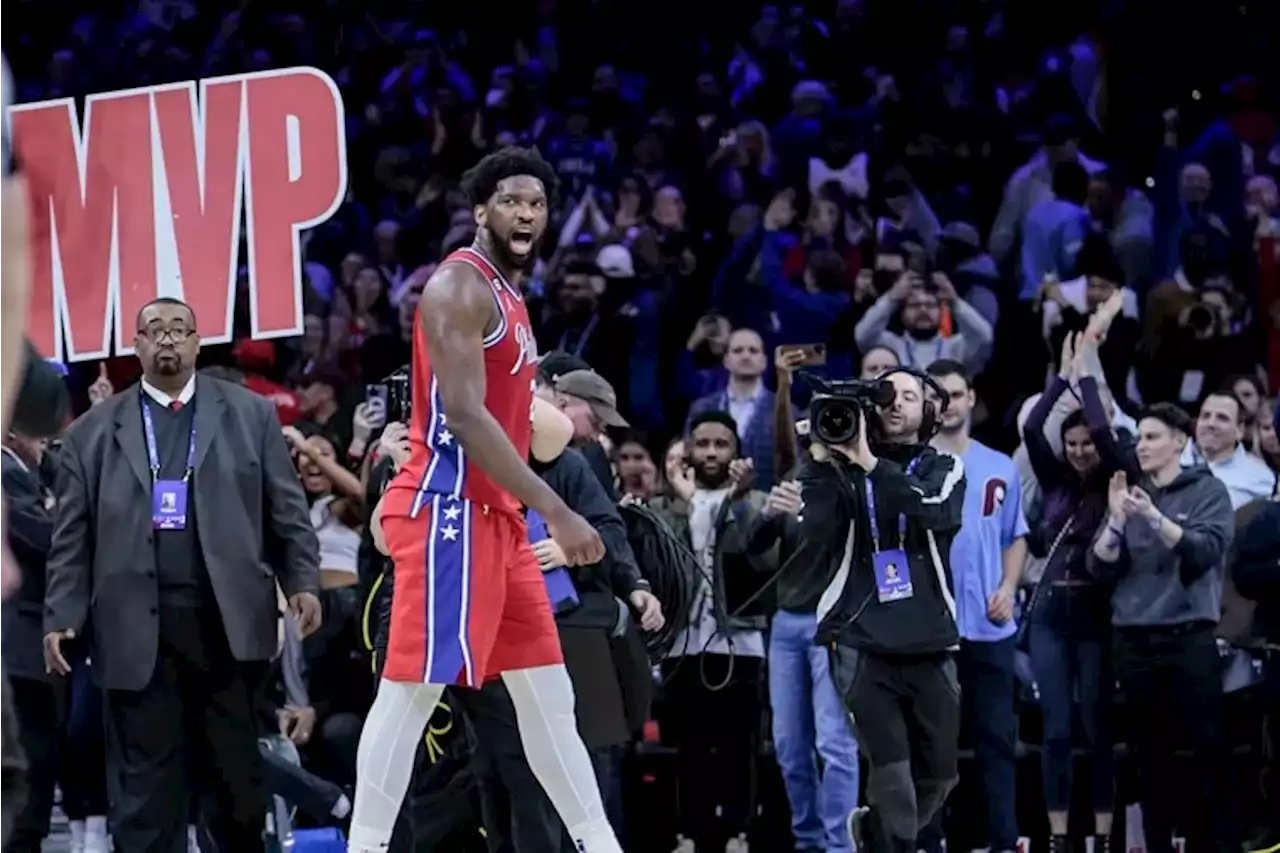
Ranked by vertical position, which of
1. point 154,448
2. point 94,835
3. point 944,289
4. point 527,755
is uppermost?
point 944,289

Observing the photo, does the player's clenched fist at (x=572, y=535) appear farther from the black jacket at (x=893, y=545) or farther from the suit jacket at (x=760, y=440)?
the suit jacket at (x=760, y=440)

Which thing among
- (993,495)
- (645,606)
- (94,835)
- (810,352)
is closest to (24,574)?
(94,835)

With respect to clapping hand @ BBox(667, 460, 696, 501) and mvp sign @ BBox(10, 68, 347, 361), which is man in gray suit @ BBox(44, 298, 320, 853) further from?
clapping hand @ BBox(667, 460, 696, 501)

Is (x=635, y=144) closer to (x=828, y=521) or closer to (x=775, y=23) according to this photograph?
(x=775, y=23)

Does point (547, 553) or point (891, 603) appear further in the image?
point (891, 603)

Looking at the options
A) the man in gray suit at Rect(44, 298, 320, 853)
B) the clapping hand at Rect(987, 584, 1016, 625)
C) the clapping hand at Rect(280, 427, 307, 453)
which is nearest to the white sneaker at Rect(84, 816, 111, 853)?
the man in gray suit at Rect(44, 298, 320, 853)

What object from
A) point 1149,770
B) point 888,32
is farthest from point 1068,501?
point 888,32

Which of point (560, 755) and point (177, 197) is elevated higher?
point (177, 197)

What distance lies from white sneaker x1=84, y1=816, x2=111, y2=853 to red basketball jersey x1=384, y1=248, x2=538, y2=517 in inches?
155

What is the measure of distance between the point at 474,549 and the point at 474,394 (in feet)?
1.40

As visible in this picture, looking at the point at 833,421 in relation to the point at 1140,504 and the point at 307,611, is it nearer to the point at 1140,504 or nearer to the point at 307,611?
the point at 307,611

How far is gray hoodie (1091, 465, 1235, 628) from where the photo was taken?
31.9 feet

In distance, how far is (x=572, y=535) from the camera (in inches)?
233

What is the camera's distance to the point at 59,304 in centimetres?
924
